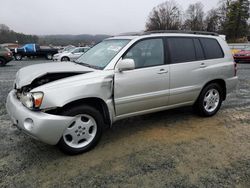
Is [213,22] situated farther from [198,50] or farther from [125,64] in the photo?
[125,64]

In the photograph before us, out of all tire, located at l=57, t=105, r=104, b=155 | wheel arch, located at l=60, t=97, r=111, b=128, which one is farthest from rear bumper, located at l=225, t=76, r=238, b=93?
tire, located at l=57, t=105, r=104, b=155

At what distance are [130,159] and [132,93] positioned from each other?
101 cm

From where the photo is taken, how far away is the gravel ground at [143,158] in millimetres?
2637

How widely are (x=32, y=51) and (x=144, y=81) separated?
23.0 metres

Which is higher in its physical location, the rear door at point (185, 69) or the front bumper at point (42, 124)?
the rear door at point (185, 69)

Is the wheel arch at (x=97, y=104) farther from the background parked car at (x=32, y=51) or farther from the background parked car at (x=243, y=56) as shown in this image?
the background parked car at (x=32, y=51)

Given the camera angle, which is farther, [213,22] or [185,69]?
[213,22]

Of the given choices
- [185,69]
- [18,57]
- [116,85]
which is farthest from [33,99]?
[18,57]

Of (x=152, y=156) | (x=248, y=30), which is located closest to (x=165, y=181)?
(x=152, y=156)

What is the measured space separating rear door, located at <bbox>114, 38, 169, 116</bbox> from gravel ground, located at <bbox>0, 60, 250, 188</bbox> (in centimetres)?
57

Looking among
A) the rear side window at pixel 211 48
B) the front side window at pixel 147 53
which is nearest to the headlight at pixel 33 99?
the front side window at pixel 147 53

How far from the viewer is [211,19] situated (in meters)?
55.2

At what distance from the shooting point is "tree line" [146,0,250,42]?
4782cm

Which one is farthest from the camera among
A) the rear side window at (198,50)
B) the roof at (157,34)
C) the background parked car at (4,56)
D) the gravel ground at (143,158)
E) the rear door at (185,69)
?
the background parked car at (4,56)
